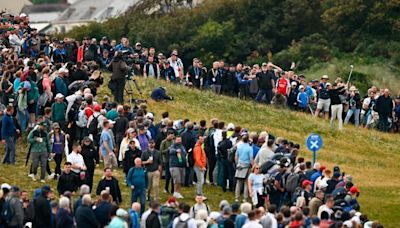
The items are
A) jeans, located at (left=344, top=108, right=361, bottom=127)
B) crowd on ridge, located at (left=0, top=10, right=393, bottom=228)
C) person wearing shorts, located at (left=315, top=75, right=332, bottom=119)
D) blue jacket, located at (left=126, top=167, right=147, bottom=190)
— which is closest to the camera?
crowd on ridge, located at (left=0, top=10, right=393, bottom=228)

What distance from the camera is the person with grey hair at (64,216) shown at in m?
28.7

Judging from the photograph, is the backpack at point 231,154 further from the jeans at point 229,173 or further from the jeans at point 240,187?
the jeans at point 240,187

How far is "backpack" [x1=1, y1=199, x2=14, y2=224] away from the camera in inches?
1131

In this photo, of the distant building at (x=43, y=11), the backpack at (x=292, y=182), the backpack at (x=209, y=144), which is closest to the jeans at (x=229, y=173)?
the backpack at (x=209, y=144)

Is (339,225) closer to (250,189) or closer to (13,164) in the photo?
(250,189)

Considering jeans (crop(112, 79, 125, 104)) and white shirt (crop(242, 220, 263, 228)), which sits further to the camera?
jeans (crop(112, 79, 125, 104))

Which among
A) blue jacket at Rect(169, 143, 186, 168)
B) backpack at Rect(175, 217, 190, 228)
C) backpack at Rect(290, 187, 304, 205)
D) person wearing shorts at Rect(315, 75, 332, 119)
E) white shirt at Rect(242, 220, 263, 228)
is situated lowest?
backpack at Rect(175, 217, 190, 228)

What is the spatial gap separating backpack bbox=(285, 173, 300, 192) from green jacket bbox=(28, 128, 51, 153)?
6849 millimetres

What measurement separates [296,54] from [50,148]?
1732 inches

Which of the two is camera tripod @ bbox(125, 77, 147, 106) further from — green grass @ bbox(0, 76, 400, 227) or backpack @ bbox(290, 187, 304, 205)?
backpack @ bbox(290, 187, 304, 205)

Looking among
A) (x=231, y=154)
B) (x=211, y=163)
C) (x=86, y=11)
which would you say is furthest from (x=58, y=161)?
(x=86, y=11)

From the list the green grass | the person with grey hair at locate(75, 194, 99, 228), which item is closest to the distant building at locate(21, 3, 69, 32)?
the green grass

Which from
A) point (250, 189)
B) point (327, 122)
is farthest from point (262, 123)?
point (250, 189)

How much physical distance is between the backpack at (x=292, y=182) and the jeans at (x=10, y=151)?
859cm
